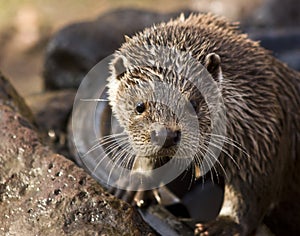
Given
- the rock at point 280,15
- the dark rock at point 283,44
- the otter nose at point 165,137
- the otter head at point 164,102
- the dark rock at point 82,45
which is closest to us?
the otter nose at point 165,137

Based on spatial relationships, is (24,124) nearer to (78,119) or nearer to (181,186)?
(181,186)

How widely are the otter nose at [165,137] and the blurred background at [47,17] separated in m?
4.92

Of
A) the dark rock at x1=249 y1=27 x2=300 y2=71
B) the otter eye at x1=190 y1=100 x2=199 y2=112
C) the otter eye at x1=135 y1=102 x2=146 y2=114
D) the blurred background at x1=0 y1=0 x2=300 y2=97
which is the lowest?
the blurred background at x1=0 y1=0 x2=300 y2=97

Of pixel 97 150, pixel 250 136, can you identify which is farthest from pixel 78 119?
pixel 250 136

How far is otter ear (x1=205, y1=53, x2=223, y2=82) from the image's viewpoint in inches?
132

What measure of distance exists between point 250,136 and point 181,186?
0.50 m

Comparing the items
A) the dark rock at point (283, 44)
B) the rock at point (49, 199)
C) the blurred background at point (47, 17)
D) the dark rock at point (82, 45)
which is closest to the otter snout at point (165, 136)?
the rock at point (49, 199)

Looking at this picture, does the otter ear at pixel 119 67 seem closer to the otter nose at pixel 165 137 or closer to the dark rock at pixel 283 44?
the otter nose at pixel 165 137

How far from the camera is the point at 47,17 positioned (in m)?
9.87

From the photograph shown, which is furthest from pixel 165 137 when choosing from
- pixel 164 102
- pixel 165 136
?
pixel 164 102

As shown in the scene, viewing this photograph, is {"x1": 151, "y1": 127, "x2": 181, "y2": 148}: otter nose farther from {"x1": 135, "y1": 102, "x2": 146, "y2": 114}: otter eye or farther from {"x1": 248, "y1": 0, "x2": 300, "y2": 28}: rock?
{"x1": 248, "y1": 0, "x2": 300, "y2": 28}: rock

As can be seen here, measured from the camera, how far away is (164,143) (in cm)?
309

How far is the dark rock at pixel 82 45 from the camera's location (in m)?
6.55

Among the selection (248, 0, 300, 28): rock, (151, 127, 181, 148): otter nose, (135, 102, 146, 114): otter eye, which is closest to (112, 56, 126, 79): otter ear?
(135, 102, 146, 114): otter eye
